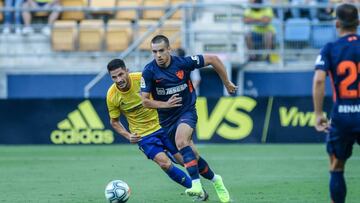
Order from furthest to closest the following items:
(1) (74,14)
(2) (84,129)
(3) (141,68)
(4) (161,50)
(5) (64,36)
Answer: (1) (74,14), (5) (64,36), (3) (141,68), (2) (84,129), (4) (161,50)

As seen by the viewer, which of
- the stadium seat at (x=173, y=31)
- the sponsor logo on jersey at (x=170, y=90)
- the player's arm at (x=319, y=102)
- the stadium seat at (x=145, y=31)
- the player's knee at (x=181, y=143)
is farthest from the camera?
the stadium seat at (x=145, y=31)

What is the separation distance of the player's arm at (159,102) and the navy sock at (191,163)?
615 mm

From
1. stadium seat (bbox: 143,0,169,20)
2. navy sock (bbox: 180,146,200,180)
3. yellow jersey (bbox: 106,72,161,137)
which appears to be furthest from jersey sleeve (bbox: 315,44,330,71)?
stadium seat (bbox: 143,0,169,20)

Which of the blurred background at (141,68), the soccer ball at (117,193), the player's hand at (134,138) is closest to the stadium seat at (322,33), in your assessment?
the blurred background at (141,68)

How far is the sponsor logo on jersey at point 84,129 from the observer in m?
20.5

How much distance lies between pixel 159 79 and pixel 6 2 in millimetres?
14219

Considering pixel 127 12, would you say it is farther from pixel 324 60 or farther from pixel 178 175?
pixel 324 60

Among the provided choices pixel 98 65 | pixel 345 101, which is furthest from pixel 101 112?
pixel 345 101

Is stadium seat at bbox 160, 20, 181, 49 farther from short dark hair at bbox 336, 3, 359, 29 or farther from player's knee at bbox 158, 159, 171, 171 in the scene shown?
short dark hair at bbox 336, 3, 359, 29

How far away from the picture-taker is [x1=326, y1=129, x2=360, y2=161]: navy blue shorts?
859 centimetres

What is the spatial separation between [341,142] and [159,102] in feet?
10.0

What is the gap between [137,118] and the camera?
11.8 meters

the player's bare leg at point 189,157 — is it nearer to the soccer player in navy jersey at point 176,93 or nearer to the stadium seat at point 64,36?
the soccer player in navy jersey at point 176,93

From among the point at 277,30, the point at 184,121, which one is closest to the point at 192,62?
the point at 184,121
